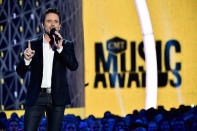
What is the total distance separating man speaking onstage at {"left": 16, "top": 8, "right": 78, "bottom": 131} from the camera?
3.44m

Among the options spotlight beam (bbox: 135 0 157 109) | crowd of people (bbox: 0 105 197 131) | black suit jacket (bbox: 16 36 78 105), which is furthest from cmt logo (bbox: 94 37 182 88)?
black suit jacket (bbox: 16 36 78 105)

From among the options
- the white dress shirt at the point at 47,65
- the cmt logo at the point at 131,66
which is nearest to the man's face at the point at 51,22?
the white dress shirt at the point at 47,65

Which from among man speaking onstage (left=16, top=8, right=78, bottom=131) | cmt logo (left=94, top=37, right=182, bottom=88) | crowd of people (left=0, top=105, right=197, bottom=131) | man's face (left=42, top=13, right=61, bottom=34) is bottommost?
crowd of people (left=0, top=105, right=197, bottom=131)

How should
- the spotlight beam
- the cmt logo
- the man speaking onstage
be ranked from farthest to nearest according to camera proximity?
the cmt logo, the spotlight beam, the man speaking onstage

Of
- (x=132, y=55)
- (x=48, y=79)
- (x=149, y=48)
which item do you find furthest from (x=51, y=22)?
(x=132, y=55)

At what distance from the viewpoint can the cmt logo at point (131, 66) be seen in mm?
11000

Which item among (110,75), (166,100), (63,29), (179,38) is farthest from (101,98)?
(63,29)

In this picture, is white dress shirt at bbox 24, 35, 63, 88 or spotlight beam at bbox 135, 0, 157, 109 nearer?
white dress shirt at bbox 24, 35, 63, 88

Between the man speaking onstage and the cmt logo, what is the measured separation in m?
7.51

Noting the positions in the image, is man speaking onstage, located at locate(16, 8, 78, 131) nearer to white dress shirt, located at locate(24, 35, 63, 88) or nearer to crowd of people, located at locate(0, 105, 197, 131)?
white dress shirt, located at locate(24, 35, 63, 88)

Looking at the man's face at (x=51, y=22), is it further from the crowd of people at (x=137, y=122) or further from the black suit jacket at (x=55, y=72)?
the crowd of people at (x=137, y=122)

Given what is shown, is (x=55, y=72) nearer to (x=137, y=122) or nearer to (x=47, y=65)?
(x=47, y=65)

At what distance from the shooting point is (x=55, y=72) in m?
3.52

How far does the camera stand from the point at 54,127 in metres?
3.49
